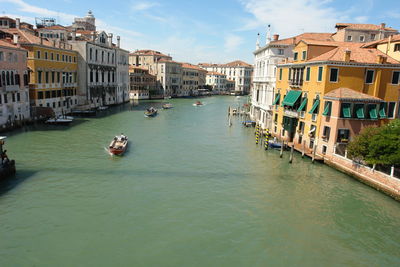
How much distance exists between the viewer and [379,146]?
14.6m

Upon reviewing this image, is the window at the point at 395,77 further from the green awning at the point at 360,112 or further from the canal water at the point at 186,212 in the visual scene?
the canal water at the point at 186,212

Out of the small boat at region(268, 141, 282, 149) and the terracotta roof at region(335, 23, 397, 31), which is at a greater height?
the terracotta roof at region(335, 23, 397, 31)

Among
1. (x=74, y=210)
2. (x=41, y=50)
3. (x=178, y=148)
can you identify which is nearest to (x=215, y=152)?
(x=178, y=148)

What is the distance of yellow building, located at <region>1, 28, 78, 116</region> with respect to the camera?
102 feet

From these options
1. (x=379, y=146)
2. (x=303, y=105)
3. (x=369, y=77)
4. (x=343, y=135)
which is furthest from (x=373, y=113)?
(x=379, y=146)

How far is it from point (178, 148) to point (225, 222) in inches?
457

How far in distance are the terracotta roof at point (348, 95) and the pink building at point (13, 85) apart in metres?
24.2

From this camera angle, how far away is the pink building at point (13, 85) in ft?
84.0

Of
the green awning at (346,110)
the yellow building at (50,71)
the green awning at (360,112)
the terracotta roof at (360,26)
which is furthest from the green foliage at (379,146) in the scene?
the yellow building at (50,71)

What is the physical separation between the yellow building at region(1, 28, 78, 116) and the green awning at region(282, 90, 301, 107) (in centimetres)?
2356

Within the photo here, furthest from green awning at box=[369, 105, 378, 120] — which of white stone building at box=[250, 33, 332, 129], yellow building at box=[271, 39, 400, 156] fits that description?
white stone building at box=[250, 33, 332, 129]

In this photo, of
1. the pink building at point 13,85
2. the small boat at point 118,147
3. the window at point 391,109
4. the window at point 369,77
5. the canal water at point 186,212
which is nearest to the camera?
the canal water at point 186,212

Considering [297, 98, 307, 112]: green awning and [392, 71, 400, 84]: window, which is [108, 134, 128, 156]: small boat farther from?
[392, 71, 400, 84]: window

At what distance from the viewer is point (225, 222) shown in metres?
12.0
